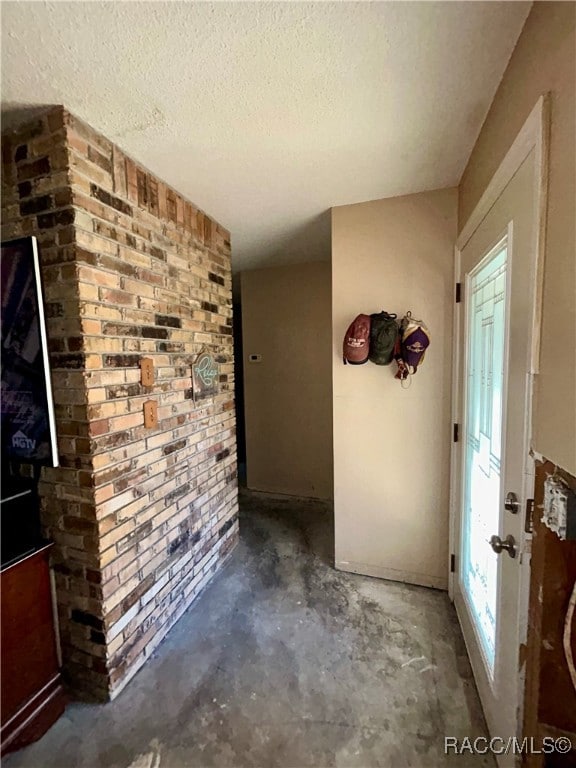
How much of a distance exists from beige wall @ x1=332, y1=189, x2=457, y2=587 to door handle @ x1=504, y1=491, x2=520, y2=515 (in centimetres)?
98

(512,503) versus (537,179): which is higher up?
(537,179)

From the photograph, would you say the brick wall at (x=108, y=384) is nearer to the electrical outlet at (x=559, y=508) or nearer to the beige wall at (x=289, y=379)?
the electrical outlet at (x=559, y=508)

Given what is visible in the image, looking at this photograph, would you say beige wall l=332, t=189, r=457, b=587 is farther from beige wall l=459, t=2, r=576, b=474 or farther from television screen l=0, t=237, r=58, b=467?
television screen l=0, t=237, r=58, b=467

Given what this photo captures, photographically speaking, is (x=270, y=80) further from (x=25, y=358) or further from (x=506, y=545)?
(x=506, y=545)

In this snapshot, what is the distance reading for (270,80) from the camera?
1.20m

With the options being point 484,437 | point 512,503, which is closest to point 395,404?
point 484,437

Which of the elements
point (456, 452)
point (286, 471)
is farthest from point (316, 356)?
point (456, 452)

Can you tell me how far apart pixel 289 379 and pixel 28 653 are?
9.36 feet

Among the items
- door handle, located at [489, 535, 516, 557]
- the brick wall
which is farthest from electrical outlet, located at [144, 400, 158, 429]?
door handle, located at [489, 535, 516, 557]

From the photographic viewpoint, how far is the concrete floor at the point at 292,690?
1281 mm

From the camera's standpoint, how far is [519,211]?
1079mm

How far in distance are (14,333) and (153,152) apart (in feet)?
3.47

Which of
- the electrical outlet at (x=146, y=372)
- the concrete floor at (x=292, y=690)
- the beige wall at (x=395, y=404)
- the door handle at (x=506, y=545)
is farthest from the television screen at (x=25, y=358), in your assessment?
the door handle at (x=506, y=545)

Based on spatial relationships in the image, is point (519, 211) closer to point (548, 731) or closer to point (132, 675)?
point (548, 731)
